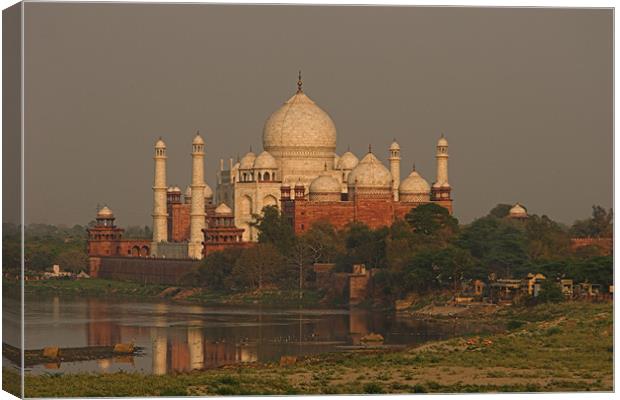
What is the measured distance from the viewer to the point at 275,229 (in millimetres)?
41656

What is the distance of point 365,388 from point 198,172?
22800 millimetres

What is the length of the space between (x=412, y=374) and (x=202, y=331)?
26.8ft

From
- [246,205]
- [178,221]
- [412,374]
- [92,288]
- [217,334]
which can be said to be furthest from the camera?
[178,221]

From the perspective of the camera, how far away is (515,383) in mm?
21078

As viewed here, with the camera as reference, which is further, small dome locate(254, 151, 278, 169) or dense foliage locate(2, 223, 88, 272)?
small dome locate(254, 151, 278, 169)

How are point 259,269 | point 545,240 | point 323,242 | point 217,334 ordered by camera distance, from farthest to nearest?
point 323,242
point 259,269
point 545,240
point 217,334

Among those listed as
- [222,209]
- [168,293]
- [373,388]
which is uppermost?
[222,209]

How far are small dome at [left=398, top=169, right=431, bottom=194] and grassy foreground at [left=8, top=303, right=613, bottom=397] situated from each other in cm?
1925

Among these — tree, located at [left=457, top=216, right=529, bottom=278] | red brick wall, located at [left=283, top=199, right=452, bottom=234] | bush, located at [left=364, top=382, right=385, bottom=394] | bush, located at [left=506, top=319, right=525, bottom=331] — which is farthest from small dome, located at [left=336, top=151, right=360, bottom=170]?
bush, located at [left=364, top=382, right=385, bottom=394]

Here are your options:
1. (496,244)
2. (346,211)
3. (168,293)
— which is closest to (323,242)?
(168,293)

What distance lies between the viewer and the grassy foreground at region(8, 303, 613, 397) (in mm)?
20859

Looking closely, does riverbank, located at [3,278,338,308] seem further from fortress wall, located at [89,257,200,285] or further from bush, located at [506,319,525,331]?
bush, located at [506,319,525,331]

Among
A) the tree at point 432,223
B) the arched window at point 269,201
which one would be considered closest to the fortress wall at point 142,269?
the arched window at point 269,201

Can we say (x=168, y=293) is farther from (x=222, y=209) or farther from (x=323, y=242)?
(x=222, y=209)
